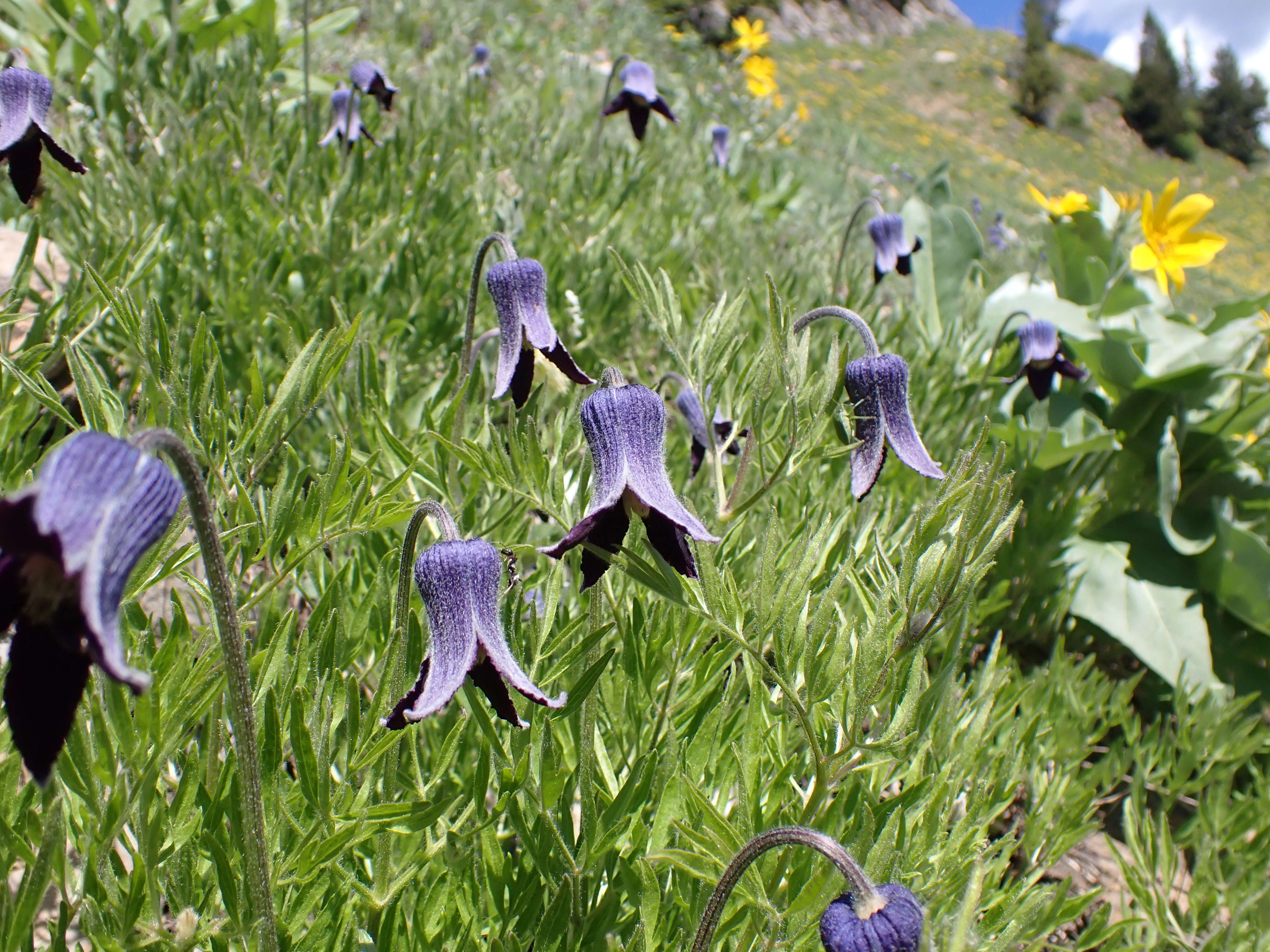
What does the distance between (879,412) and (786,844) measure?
0.92m

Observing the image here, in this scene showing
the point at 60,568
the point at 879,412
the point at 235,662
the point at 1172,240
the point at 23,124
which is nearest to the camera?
the point at 60,568

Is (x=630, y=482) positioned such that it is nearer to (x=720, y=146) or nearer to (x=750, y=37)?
(x=720, y=146)

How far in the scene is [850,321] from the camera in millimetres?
1692

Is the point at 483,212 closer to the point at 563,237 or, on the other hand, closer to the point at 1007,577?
the point at 563,237

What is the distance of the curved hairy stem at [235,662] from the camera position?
867 millimetres

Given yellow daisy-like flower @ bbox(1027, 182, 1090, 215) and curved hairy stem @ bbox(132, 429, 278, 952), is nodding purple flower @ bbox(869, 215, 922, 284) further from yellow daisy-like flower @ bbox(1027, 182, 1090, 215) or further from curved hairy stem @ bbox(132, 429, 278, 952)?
curved hairy stem @ bbox(132, 429, 278, 952)

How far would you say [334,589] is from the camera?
55.3 inches

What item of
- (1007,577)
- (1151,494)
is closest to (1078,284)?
(1151,494)

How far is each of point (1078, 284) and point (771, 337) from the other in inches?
124

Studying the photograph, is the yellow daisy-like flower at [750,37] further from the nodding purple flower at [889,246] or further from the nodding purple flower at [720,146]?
the nodding purple flower at [889,246]

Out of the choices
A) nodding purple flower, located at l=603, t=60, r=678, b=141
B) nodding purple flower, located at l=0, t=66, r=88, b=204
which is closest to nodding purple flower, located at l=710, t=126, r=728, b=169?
nodding purple flower, located at l=603, t=60, r=678, b=141

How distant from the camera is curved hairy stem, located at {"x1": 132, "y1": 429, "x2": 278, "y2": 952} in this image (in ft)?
2.84

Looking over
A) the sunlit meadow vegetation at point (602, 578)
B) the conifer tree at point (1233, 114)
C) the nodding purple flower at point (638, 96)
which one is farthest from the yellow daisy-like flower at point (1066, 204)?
the conifer tree at point (1233, 114)

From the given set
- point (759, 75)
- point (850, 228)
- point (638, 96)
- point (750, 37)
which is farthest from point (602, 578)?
point (750, 37)
